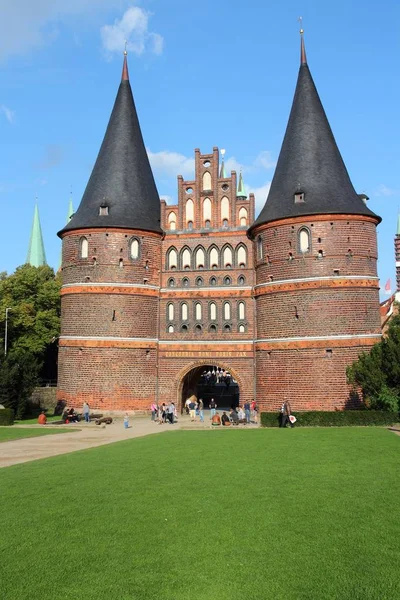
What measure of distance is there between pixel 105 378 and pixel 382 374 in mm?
14791

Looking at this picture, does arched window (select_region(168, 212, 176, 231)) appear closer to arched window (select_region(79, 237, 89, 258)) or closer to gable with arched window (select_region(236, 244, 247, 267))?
gable with arched window (select_region(236, 244, 247, 267))

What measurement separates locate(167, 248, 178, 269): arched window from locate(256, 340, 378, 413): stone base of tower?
8.35 meters

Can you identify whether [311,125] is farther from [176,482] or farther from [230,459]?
[176,482]

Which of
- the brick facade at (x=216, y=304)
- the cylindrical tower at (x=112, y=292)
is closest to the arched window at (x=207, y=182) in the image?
the brick facade at (x=216, y=304)

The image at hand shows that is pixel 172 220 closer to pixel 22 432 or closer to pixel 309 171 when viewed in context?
pixel 309 171

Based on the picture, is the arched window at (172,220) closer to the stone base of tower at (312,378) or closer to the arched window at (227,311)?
the arched window at (227,311)

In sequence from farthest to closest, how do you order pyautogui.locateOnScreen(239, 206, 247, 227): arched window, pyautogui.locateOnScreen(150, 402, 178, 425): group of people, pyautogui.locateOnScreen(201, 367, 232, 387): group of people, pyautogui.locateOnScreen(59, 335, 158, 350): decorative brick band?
pyautogui.locateOnScreen(201, 367, 232, 387): group of people, pyautogui.locateOnScreen(239, 206, 247, 227): arched window, pyautogui.locateOnScreen(59, 335, 158, 350): decorative brick band, pyautogui.locateOnScreen(150, 402, 178, 425): group of people

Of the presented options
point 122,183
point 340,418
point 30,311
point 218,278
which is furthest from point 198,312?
point 30,311

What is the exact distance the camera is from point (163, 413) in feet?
103

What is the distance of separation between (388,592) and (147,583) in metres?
2.71

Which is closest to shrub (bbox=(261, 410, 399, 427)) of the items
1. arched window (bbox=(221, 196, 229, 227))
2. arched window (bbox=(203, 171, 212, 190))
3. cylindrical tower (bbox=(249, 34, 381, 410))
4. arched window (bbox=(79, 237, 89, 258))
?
cylindrical tower (bbox=(249, 34, 381, 410))

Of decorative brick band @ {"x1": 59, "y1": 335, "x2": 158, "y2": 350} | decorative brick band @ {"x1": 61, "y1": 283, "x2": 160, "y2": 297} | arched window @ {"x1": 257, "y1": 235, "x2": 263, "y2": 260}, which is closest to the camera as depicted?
A: arched window @ {"x1": 257, "y1": 235, "x2": 263, "y2": 260}

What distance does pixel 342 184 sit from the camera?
103 feet

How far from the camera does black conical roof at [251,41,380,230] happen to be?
3066 centimetres
